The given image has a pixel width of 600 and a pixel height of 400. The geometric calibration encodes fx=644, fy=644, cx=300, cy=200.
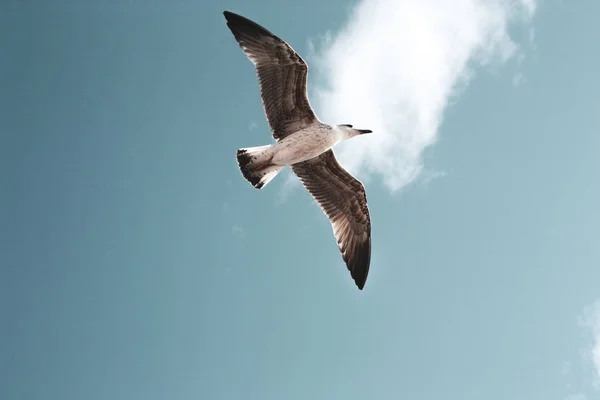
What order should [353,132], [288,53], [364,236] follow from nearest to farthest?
[288,53] < [353,132] < [364,236]

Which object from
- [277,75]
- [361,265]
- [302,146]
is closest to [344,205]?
[361,265]

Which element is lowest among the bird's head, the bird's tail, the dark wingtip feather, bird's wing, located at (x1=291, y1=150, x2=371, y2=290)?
the bird's tail

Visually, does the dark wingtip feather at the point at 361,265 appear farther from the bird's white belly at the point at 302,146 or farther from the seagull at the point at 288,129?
the bird's white belly at the point at 302,146

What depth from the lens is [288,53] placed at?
33.0ft

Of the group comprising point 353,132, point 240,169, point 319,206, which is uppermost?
point 353,132

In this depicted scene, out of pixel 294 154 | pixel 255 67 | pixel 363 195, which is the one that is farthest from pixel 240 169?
pixel 363 195

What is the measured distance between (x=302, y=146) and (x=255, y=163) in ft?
2.65

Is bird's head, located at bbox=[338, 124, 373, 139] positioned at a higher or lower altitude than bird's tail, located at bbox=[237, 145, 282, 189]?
higher

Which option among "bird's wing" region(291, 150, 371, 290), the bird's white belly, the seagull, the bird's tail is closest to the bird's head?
the seagull

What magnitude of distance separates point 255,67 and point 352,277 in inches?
159

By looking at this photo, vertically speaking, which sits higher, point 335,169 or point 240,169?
point 335,169

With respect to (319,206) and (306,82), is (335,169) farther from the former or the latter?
(306,82)

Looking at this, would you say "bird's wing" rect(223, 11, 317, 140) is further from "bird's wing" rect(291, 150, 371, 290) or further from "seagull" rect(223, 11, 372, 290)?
"bird's wing" rect(291, 150, 371, 290)

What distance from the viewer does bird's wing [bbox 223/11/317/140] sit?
1012cm
